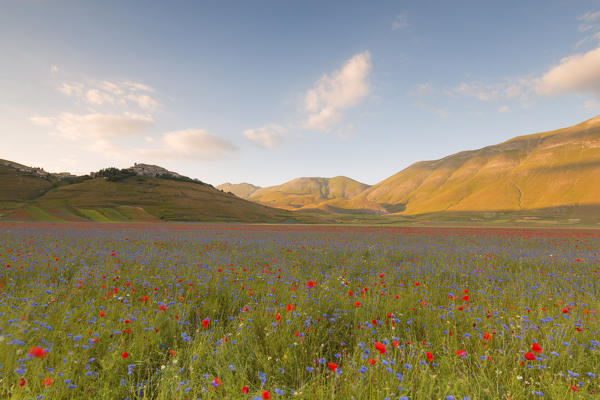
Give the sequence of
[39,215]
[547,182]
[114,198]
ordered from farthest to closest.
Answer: [547,182] → [114,198] → [39,215]

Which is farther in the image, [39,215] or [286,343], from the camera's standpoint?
[39,215]

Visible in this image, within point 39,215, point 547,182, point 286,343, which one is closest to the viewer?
point 286,343

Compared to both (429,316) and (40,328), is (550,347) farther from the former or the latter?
(40,328)

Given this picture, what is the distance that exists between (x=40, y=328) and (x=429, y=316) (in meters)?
5.78

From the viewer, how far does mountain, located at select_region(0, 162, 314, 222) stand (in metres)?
60.4

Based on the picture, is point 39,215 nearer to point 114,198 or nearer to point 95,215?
point 95,215

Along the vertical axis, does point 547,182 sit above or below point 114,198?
below

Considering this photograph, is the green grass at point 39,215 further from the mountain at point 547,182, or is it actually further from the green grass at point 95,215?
the mountain at point 547,182

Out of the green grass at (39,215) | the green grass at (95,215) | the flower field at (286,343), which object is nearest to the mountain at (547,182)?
the flower field at (286,343)

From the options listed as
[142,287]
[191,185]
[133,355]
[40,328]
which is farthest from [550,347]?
[191,185]

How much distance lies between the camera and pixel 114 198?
272 ft

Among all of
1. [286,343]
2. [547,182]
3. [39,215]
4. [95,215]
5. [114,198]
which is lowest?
[286,343]

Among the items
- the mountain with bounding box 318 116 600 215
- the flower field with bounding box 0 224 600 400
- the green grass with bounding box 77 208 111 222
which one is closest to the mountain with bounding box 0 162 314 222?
the green grass with bounding box 77 208 111 222

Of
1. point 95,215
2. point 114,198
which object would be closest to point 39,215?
point 95,215
